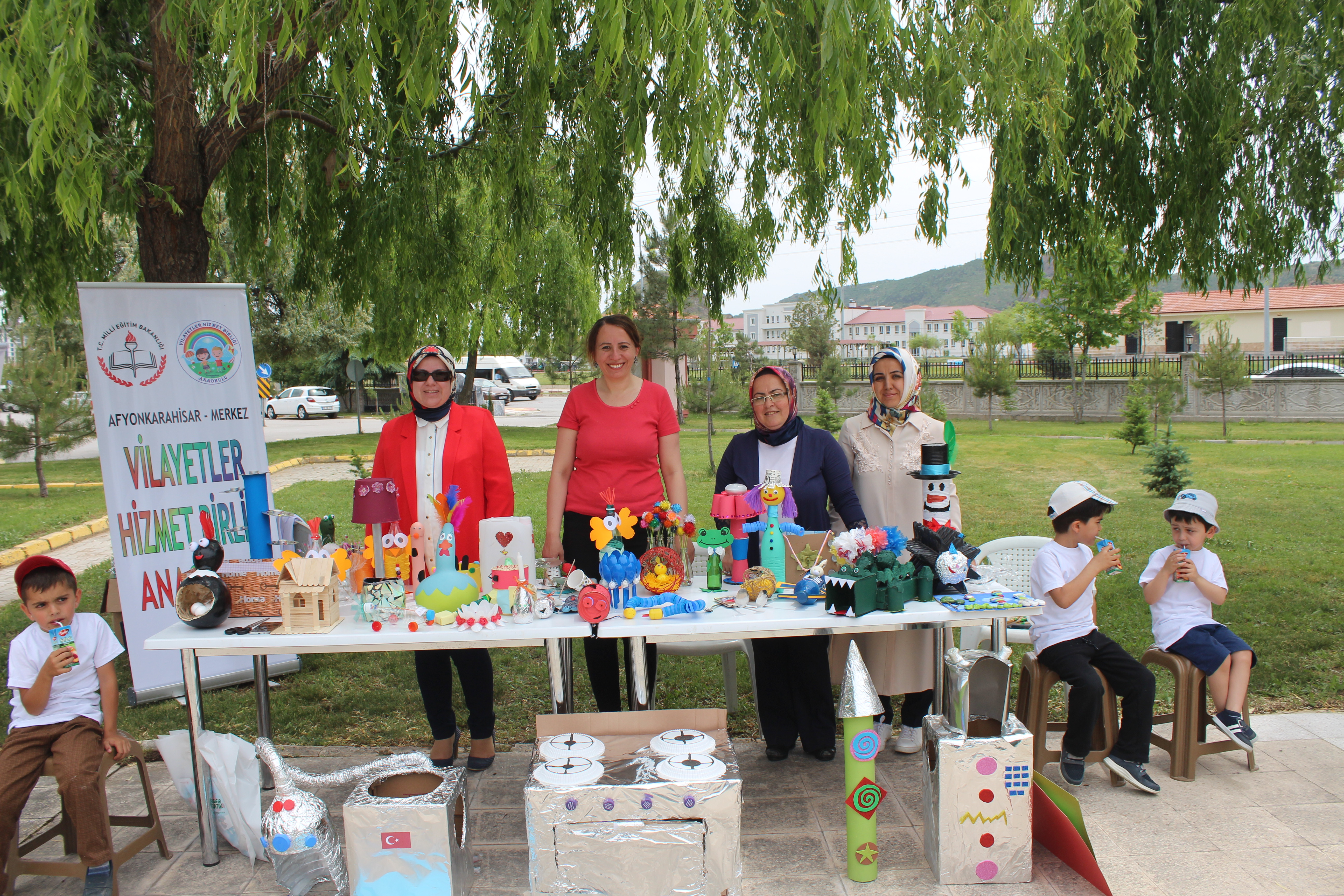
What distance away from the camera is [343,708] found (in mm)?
4512

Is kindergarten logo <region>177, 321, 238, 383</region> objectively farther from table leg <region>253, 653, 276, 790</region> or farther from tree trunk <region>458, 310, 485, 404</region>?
tree trunk <region>458, 310, 485, 404</region>

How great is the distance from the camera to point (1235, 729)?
347 cm

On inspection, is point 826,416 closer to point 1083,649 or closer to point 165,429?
point 1083,649

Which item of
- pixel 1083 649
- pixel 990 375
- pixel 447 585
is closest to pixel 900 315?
pixel 990 375

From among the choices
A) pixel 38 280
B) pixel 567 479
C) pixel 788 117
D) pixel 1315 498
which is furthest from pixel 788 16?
pixel 1315 498

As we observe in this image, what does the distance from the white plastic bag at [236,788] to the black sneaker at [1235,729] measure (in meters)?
3.81

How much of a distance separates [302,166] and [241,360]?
1.55 m

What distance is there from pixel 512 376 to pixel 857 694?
33612 mm

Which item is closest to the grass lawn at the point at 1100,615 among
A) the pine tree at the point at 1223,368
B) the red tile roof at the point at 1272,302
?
the pine tree at the point at 1223,368

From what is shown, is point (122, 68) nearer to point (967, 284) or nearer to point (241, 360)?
point (241, 360)

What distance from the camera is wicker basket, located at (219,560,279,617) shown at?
3111 millimetres

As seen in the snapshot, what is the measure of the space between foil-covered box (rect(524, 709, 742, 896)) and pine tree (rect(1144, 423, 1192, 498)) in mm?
9417

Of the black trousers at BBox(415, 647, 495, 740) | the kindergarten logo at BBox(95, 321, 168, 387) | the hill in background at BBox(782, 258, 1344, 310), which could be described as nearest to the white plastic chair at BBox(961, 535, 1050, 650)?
the black trousers at BBox(415, 647, 495, 740)

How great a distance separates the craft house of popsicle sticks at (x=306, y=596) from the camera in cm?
293
